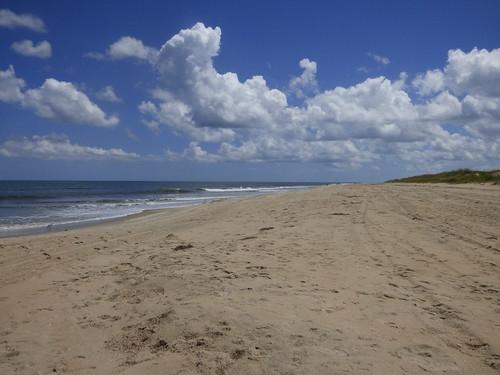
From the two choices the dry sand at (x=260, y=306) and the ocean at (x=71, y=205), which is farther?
the ocean at (x=71, y=205)

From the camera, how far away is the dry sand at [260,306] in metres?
3.55

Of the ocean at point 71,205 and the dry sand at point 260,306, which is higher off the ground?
the dry sand at point 260,306

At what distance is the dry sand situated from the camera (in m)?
3.55

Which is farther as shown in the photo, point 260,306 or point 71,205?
point 71,205

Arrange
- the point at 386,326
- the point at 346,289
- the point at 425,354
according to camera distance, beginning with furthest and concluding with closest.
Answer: the point at 346,289 → the point at 386,326 → the point at 425,354

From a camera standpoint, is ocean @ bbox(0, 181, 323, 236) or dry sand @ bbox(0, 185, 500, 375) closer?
dry sand @ bbox(0, 185, 500, 375)

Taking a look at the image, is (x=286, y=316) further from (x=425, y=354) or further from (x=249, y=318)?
(x=425, y=354)

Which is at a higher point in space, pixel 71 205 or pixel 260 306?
pixel 260 306

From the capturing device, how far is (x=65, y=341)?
4121mm

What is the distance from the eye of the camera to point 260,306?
4.59 m

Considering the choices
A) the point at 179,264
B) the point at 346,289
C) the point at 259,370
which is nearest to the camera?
the point at 259,370

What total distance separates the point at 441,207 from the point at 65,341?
13783 millimetres

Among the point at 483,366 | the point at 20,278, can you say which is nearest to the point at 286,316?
the point at 483,366

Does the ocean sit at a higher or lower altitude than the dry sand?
lower
